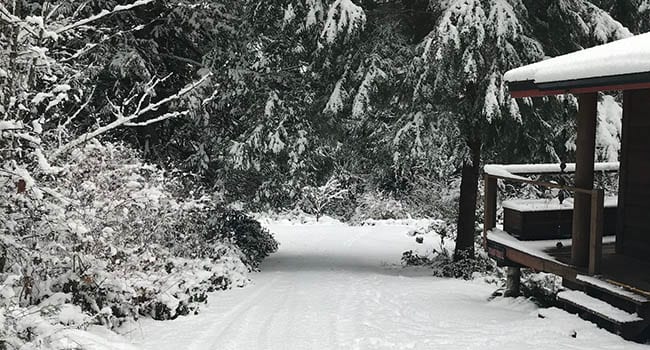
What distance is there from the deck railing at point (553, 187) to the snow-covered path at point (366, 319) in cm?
81

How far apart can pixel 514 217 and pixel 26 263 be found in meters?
6.69

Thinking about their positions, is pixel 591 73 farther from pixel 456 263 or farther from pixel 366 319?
pixel 456 263

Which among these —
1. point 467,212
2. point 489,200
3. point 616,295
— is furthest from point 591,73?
point 467,212

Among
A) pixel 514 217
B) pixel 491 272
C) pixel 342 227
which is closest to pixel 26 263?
pixel 514 217

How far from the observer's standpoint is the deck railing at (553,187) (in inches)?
267

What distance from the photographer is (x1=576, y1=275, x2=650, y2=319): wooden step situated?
6039 millimetres

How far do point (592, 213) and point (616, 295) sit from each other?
1.00m

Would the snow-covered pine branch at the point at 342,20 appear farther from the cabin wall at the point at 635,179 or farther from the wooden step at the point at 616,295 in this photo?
the wooden step at the point at 616,295

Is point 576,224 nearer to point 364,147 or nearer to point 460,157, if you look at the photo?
point 460,157

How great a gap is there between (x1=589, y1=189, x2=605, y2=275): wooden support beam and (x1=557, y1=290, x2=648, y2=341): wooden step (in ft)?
1.13

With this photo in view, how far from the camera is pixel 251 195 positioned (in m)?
13.3

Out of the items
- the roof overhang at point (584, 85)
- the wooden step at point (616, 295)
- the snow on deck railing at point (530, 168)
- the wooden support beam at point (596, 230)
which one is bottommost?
the wooden step at point (616, 295)

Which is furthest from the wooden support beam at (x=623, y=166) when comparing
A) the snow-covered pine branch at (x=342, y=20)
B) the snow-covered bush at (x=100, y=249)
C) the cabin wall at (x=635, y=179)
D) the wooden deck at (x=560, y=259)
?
the snow-covered bush at (x=100, y=249)

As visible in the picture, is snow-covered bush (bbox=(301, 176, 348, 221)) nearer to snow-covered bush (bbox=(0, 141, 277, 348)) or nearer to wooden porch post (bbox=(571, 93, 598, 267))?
snow-covered bush (bbox=(0, 141, 277, 348))
